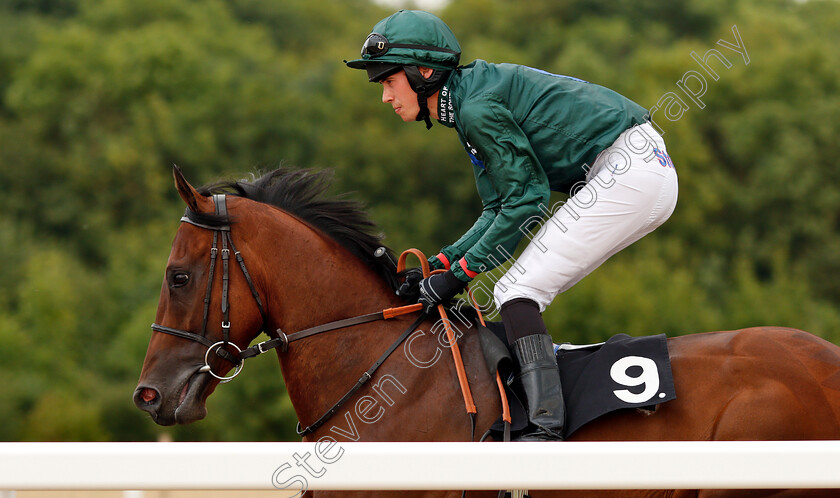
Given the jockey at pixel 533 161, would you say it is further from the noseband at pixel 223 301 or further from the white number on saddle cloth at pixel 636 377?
the noseband at pixel 223 301

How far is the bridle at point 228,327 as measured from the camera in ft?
9.62

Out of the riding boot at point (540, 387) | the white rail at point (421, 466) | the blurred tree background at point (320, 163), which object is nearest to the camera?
the white rail at point (421, 466)

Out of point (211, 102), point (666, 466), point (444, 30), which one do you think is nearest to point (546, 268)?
point (444, 30)

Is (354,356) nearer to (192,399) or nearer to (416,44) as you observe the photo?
(192,399)

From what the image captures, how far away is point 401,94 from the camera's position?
323cm


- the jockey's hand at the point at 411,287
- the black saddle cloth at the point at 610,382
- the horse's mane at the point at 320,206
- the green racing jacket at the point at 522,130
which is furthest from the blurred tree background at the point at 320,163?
the black saddle cloth at the point at 610,382

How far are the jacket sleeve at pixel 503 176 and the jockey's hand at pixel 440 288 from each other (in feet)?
0.09

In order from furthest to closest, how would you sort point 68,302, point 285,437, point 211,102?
point 211,102 < point 68,302 < point 285,437

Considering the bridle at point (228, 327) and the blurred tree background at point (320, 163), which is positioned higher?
the bridle at point (228, 327)

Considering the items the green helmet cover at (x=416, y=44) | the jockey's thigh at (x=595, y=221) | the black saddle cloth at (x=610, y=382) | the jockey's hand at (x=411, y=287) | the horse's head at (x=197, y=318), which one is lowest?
the horse's head at (x=197, y=318)

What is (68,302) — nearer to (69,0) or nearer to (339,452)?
(69,0)

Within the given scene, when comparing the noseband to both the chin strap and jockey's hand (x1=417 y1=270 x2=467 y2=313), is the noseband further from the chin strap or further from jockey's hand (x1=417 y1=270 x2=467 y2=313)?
the chin strap

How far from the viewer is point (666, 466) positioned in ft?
5.27

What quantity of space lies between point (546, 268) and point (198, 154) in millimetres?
23142
